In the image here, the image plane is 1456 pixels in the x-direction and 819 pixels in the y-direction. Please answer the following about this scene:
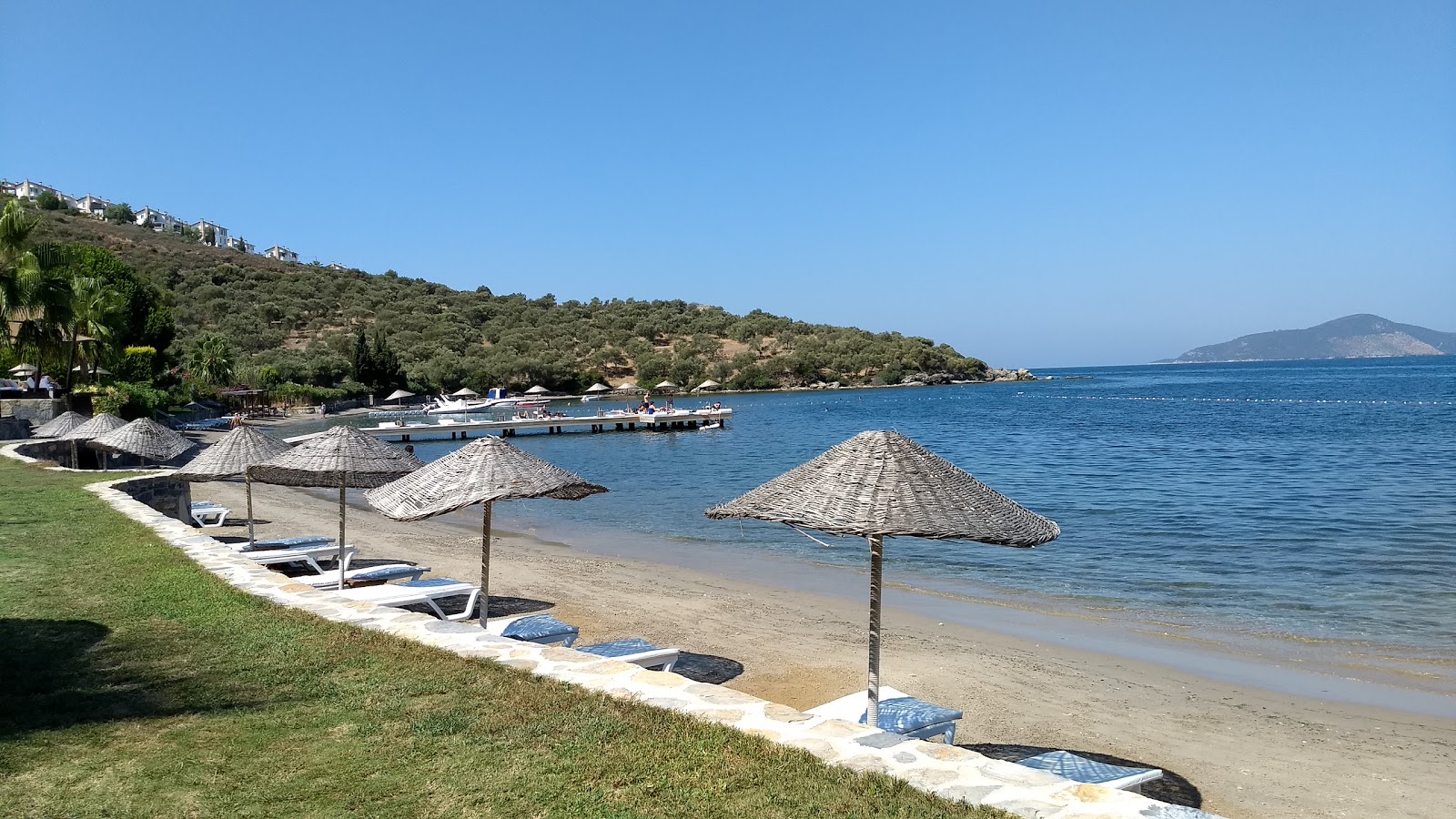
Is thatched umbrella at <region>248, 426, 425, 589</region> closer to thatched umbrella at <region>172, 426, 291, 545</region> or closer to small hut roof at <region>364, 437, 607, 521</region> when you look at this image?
thatched umbrella at <region>172, 426, 291, 545</region>

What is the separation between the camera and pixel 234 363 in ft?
225

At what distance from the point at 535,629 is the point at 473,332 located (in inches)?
3852

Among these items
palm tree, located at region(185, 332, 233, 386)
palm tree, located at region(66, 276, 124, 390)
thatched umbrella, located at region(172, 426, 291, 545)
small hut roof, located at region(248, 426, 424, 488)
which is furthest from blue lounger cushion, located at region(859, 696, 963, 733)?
palm tree, located at region(185, 332, 233, 386)

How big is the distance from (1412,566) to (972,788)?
44.8 feet

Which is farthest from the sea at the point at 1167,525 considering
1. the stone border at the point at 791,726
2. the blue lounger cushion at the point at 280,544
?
the blue lounger cushion at the point at 280,544

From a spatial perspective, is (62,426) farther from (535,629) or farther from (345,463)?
(535,629)

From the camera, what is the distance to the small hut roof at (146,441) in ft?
49.0

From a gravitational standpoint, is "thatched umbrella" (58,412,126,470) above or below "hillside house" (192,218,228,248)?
below

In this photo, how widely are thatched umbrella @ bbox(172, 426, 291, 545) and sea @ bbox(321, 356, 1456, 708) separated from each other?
19.7 ft

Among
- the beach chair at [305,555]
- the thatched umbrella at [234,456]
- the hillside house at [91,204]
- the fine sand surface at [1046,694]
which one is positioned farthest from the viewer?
the hillside house at [91,204]

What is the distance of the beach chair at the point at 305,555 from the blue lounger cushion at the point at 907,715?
7.91 m

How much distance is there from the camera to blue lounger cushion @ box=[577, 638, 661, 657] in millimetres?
7949

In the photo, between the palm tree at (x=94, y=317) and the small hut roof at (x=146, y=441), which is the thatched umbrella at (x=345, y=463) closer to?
the small hut roof at (x=146, y=441)

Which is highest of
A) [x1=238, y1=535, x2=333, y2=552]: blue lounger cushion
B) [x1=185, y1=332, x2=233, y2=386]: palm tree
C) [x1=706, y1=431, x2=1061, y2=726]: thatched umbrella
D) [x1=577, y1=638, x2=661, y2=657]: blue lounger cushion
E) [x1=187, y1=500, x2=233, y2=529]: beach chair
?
[x1=185, y1=332, x2=233, y2=386]: palm tree
